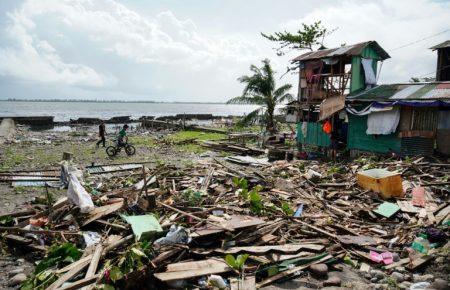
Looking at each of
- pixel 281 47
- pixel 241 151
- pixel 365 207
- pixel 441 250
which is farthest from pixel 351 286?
pixel 281 47

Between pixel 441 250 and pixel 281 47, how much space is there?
2594 cm

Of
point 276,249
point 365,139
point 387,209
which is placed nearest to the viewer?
point 276,249

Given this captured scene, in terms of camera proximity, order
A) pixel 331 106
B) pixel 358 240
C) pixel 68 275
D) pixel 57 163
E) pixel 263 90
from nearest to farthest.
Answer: pixel 68 275
pixel 358 240
pixel 57 163
pixel 331 106
pixel 263 90

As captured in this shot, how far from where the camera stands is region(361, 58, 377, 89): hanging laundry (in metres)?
19.8

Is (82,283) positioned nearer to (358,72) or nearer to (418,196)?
(418,196)

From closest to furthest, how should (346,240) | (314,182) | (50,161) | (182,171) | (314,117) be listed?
(346,240)
(314,182)
(182,171)
(50,161)
(314,117)

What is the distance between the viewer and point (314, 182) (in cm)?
1186

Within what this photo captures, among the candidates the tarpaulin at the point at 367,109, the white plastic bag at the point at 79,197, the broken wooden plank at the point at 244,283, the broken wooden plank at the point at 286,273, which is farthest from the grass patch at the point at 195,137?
the broken wooden plank at the point at 244,283

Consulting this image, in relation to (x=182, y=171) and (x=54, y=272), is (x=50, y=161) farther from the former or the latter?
(x=54, y=272)

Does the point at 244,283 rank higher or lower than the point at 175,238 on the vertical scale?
lower

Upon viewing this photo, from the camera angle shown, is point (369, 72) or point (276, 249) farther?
point (369, 72)

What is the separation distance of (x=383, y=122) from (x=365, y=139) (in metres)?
1.61

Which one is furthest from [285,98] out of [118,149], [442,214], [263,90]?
[442,214]

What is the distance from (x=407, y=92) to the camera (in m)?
16.4
